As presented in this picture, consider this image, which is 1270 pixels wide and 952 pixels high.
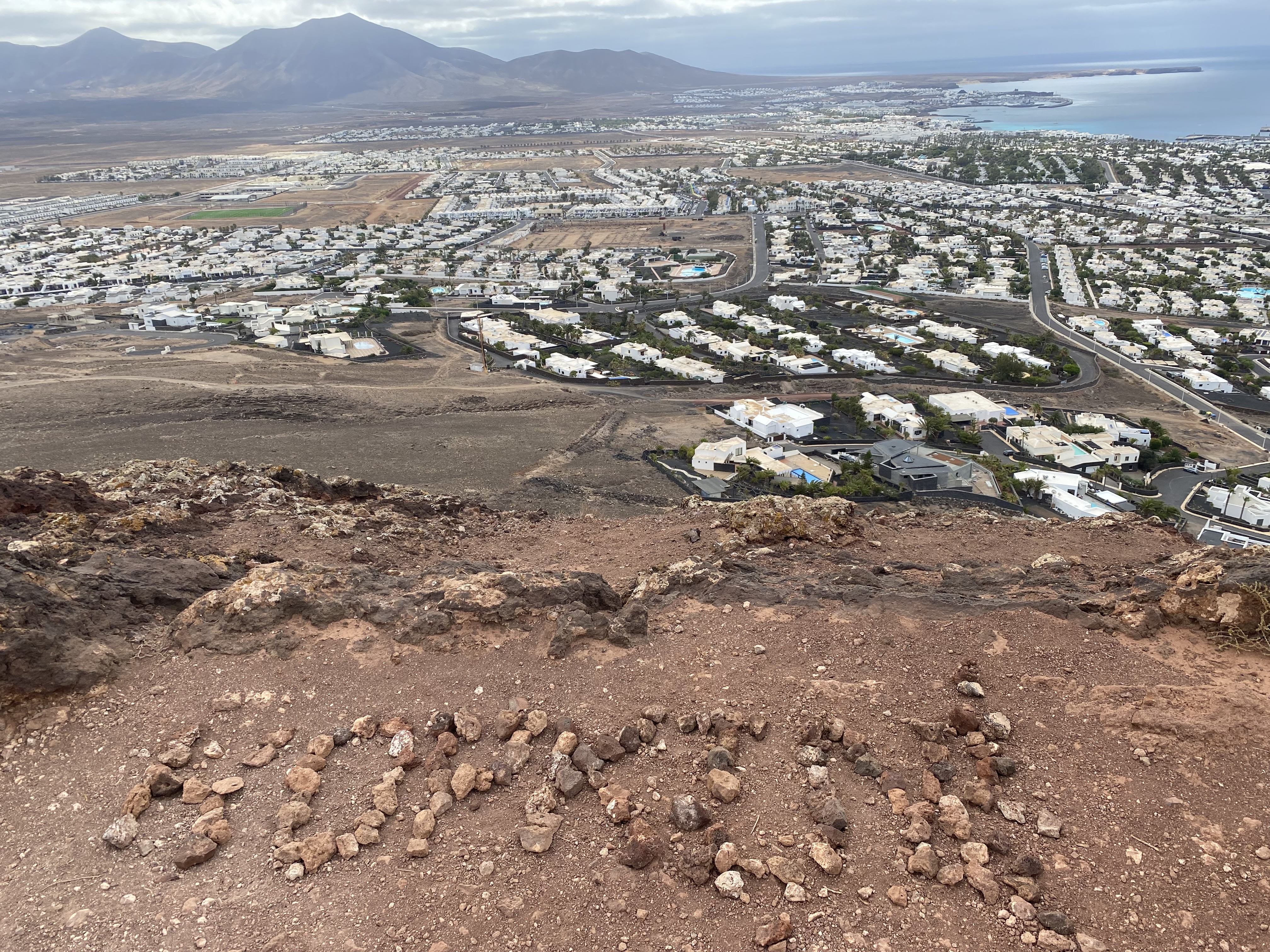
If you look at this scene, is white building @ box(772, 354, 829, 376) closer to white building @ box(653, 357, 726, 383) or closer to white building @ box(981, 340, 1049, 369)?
white building @ box(653, 357, 726, 383)

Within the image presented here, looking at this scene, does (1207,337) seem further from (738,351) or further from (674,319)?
(674,319)

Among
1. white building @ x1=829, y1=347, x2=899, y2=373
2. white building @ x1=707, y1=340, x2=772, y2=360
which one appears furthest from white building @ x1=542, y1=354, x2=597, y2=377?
white building @ x1=829, y1=347, x2=899, y2=373

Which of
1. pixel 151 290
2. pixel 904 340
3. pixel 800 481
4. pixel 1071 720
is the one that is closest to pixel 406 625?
pixel 1071 720

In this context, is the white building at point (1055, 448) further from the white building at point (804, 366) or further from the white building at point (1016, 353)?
the white building at point (1016, 353)

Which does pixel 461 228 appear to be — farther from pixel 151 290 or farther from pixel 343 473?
pixel 343 473

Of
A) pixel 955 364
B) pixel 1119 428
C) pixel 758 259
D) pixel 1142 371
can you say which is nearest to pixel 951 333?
pixel 955 364
